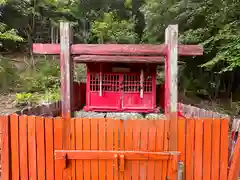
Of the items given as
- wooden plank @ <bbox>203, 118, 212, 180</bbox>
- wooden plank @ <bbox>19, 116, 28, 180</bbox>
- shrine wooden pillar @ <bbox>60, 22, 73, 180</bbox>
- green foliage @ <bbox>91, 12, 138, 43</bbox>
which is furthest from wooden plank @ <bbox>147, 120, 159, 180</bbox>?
green foliage @ <bbox>91, 12, 138, 43</bbox>

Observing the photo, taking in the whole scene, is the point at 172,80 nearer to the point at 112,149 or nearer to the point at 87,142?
the point at 112,149

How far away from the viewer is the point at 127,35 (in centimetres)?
1925

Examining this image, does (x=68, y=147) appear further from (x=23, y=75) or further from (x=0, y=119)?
(x=23, y=75)

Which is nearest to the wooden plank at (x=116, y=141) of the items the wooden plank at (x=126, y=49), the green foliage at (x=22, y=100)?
the wooden plank at (x=126, y=49)

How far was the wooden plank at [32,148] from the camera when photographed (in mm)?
3963

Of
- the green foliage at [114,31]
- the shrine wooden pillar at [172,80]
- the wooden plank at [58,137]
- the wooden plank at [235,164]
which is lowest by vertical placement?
the wooden plank at [235,164]

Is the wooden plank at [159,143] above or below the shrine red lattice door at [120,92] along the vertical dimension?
below

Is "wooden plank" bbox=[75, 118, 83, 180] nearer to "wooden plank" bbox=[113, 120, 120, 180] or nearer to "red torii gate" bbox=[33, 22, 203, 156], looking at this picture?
"red torii gate" bbox=[33, 22, 203, 156]

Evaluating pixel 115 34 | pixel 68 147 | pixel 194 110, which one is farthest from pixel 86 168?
pixel 115 34

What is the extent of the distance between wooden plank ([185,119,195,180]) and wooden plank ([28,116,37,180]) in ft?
7.75

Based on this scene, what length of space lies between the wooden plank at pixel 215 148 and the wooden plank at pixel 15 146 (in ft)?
9.99

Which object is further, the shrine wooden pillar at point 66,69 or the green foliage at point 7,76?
the green foliage at point 7,76

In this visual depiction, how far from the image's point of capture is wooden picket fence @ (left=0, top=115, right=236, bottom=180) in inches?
153

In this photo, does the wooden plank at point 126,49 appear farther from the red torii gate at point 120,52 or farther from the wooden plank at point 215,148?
the wooden plank at point 215,148
